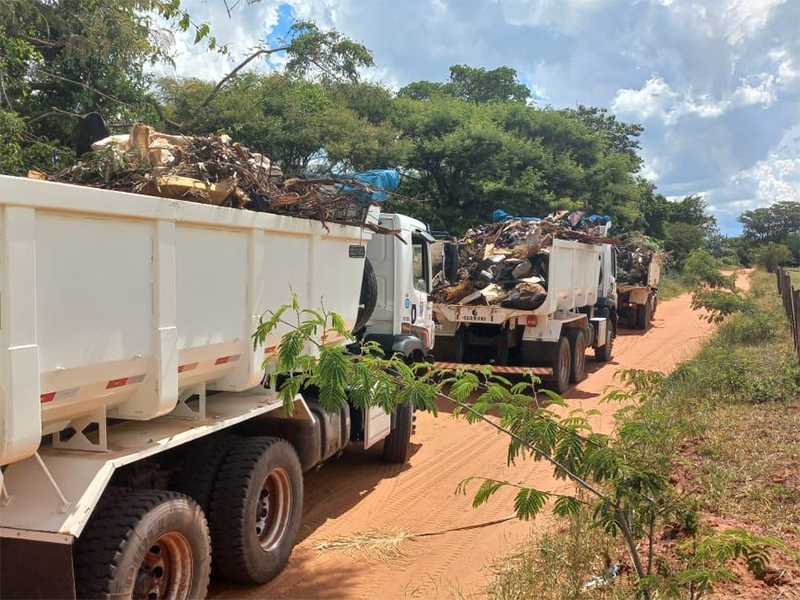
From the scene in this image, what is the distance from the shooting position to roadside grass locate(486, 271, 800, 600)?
160 inches

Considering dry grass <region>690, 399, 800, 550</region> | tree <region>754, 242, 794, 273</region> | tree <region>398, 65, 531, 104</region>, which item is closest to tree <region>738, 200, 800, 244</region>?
tree <region>754, 242, 794, 273</region>

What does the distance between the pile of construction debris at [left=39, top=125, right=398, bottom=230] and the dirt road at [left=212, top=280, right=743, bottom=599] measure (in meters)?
2.49

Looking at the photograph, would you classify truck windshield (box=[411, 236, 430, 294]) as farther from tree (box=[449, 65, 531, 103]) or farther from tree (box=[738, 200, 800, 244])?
tree (box=[738, 200, 800, 244])

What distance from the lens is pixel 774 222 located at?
76875 mm

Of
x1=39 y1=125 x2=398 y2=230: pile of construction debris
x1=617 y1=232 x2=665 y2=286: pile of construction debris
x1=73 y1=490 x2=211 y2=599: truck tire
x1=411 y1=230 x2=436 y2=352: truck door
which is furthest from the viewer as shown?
x1=617 y1=232 x2=665 y2=286: pile of construction debris

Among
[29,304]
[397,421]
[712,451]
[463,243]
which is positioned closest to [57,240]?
[29,304]

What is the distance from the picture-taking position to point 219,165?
4.41 meters

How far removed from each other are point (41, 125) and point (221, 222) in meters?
10.1

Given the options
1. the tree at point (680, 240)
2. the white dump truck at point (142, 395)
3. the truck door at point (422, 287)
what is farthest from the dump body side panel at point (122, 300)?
the tree at point (680, 240)

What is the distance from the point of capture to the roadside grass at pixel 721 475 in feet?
13.4

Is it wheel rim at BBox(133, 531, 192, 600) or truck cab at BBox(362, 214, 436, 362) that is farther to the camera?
truck cab at BBox(362, 214, 436, 362)

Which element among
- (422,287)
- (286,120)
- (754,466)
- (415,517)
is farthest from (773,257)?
(415,517)

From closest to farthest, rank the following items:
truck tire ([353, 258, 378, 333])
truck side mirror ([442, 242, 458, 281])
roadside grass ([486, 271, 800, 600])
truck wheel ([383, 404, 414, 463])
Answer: roadside grass ([486, 271, 800, 600]), truck tire ([353, 258, 378, 333]), truck wheel ([383, 404, 414, 463]), truck side mirror ([442, 242, 458, 281])

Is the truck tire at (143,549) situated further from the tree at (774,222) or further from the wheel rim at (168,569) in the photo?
A: the tree at (774,222)
